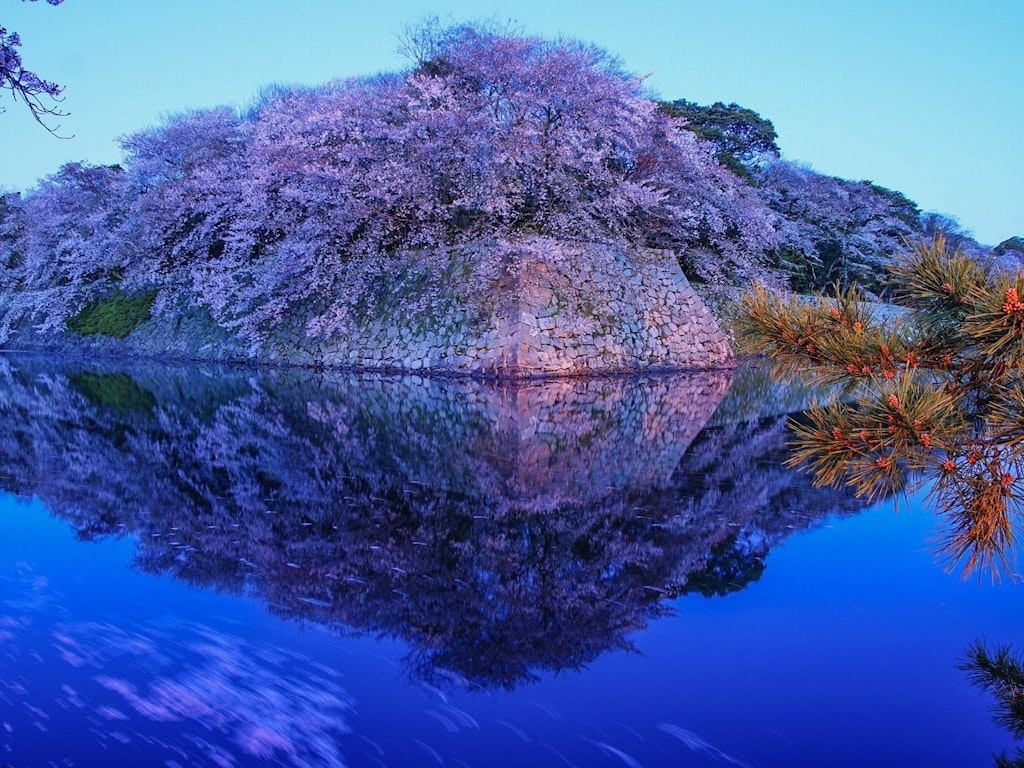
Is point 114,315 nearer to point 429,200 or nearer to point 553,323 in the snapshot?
point 429,200

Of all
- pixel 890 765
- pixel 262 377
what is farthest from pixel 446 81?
pixel 890 765

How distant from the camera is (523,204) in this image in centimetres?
1527

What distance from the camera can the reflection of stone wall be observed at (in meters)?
14.5

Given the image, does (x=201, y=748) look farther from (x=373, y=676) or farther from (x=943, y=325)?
(x=943, y=325)

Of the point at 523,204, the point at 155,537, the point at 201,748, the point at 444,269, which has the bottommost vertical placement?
the point at 201,748

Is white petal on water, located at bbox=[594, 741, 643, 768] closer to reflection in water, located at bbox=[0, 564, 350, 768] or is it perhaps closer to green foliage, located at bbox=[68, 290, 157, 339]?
reflection in water, located at bbox=[0, 564, 350, 768]

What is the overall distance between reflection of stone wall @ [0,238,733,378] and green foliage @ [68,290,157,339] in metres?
6.73

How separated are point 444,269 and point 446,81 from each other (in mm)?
3479

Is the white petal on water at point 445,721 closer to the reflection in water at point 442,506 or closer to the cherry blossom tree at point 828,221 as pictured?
the reflection in water at point 442,506

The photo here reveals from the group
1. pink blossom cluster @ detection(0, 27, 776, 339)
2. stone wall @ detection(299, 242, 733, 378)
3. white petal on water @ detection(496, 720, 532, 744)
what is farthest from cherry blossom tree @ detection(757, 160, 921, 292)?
white petal on water @ detection(496, 720, 532, 744)

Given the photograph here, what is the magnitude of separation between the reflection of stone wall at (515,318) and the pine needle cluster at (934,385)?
37.8 ft

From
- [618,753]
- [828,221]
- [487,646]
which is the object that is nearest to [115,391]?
[487,646]

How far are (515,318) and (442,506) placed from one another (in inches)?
361

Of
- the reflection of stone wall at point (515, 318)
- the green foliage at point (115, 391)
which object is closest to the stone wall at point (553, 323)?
the reflection of stone wall at point (515, 318)
